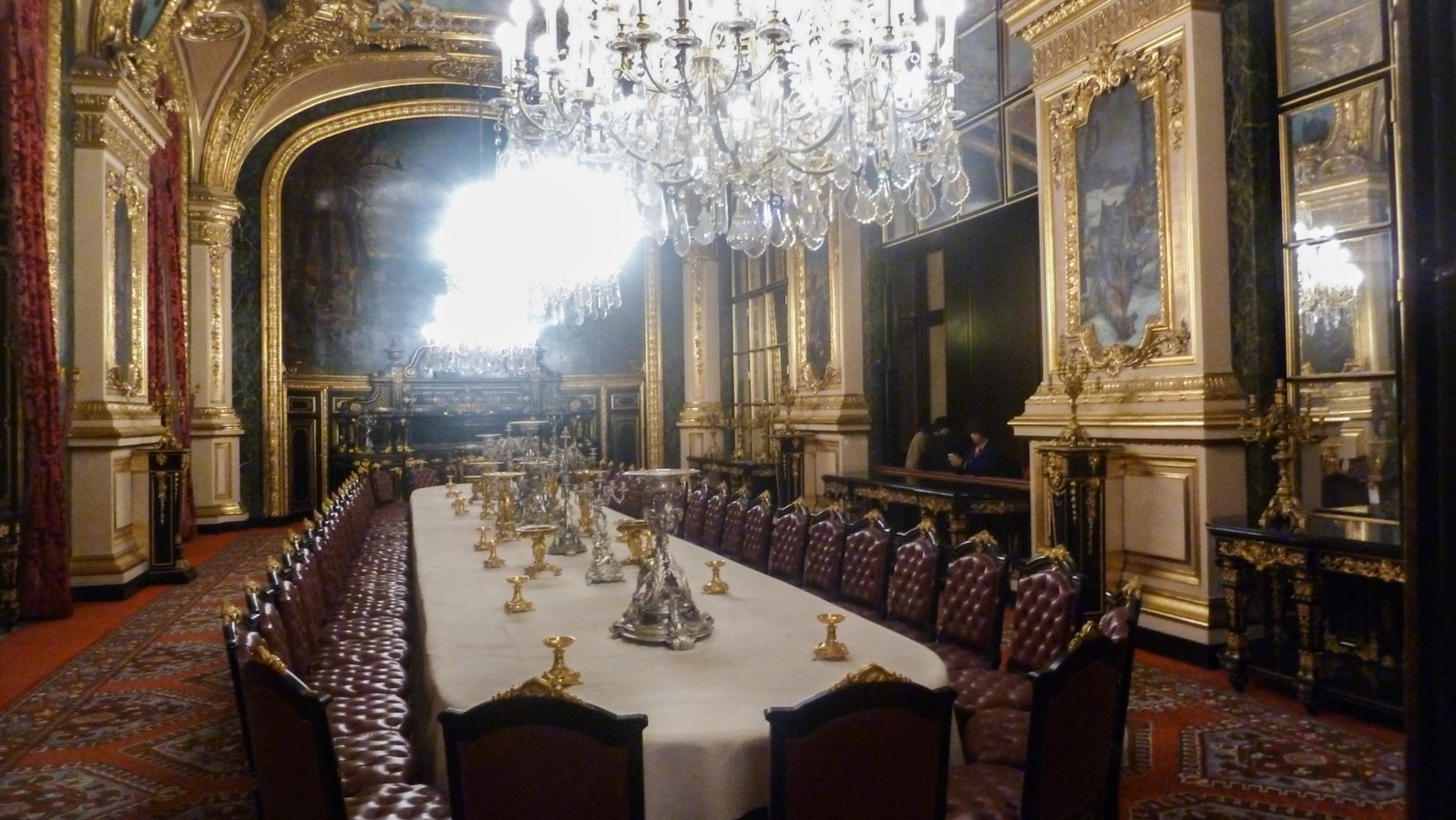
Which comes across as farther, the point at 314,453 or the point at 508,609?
the point at 314,453

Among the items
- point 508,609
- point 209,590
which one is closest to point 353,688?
point 508,609

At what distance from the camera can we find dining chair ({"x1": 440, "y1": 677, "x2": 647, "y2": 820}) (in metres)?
1.75

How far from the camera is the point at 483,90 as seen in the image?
12.5 metres

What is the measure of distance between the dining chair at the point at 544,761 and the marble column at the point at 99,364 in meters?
6.66

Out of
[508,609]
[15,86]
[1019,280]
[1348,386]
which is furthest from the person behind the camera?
[1019,280]

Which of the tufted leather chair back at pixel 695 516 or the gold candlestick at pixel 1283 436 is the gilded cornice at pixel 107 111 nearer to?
the tufted leather chair back at pixel 695 516

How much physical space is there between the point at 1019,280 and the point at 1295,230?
13.0ft

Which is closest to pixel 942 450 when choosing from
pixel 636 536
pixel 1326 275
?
pixel 1326 275

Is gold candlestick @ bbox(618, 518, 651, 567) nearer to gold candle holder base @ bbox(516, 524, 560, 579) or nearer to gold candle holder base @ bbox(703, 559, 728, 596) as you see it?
gold candle holder base @ bbox(703, 559, 728, 596)

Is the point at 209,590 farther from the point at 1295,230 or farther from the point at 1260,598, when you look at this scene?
the point at 1295,230

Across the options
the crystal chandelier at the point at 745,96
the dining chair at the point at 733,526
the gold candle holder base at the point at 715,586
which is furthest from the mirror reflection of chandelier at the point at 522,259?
the gold candle holder base at the point at 715,586

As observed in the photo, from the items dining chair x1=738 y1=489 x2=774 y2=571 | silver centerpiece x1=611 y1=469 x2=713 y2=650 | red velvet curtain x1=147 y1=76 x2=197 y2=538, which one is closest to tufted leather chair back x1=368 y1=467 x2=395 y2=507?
red velvet curtain x1=147 y1=76 x2=197 y2=538

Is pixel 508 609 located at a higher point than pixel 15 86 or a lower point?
lower

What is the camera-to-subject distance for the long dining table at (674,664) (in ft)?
6.56
